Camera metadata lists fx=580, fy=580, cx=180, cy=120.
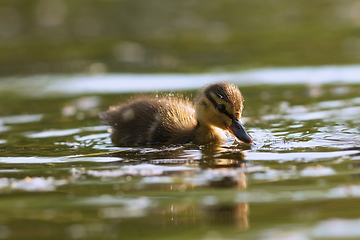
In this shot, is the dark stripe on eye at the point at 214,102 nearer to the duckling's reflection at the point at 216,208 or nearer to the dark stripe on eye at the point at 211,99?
the dark stripe on eye at the point at 211,99

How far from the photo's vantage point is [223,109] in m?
5.32

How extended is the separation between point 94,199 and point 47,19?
13.0 metres

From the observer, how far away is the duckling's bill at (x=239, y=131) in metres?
5.06

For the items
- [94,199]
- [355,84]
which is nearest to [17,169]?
[94,199]

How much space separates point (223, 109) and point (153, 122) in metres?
0.74

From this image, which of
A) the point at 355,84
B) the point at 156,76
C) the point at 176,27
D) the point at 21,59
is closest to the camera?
the point at 355,84

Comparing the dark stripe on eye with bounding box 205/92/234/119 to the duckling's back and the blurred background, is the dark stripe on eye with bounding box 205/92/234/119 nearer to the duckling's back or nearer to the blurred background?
the duckling's back

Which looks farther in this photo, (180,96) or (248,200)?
(180,96)

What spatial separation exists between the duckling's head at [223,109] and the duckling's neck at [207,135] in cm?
3

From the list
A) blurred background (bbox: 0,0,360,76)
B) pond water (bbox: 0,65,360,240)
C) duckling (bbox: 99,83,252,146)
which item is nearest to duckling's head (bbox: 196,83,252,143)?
duckling (bbox: 99,83,252,146)

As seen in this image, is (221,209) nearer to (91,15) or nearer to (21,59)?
(21,59)

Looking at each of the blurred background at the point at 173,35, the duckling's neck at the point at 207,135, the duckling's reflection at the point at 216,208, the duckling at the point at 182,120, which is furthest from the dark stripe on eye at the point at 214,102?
the blurred background at the point at 173,35

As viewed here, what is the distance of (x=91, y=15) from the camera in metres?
15.6

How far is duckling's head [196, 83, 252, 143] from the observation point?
5232 millimetres
